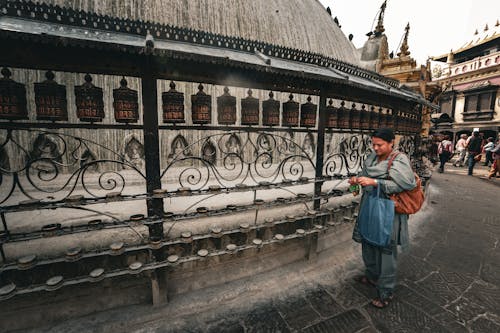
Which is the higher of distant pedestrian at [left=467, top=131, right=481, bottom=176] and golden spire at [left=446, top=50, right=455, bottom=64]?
golden spire at [left=446, top=50, right=455, bottom=64]

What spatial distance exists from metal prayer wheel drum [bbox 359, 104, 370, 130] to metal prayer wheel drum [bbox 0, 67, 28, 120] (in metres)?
4.70

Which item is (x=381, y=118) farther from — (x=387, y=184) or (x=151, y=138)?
(x=151, y=138)

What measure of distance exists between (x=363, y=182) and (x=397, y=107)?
11.0 feet

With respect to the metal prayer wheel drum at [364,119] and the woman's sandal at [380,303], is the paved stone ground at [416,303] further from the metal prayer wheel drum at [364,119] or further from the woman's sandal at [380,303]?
the metal prayer wheel drum at [364,119]

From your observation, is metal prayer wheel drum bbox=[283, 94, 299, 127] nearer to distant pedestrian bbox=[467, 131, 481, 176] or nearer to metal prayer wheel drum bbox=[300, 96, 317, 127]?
metal prayer wheel drum bbox=[300, 96, 317, 127]

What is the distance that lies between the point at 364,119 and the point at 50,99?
4.63 m

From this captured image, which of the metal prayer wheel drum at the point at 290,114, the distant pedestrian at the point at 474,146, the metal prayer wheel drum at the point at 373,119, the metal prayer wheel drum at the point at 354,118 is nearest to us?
the metal prayer wheel drum at the point at 290,114

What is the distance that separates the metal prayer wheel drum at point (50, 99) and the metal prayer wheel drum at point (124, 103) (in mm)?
457

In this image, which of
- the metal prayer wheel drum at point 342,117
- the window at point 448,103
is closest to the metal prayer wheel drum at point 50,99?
the metal prayer wheel drum at point 342,117

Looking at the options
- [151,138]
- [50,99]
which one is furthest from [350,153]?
[50,99]

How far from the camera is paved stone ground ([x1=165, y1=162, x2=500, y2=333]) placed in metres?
2.38

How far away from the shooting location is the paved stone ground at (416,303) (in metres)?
2.38

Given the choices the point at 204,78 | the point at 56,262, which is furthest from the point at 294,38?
the point at 56,262

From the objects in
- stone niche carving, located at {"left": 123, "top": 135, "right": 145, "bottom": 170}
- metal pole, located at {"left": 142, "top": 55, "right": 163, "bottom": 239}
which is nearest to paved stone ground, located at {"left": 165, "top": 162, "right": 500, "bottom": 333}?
metal pole, located at {"left": 142, "top": 55, "right": 163, "bottom": 239}
